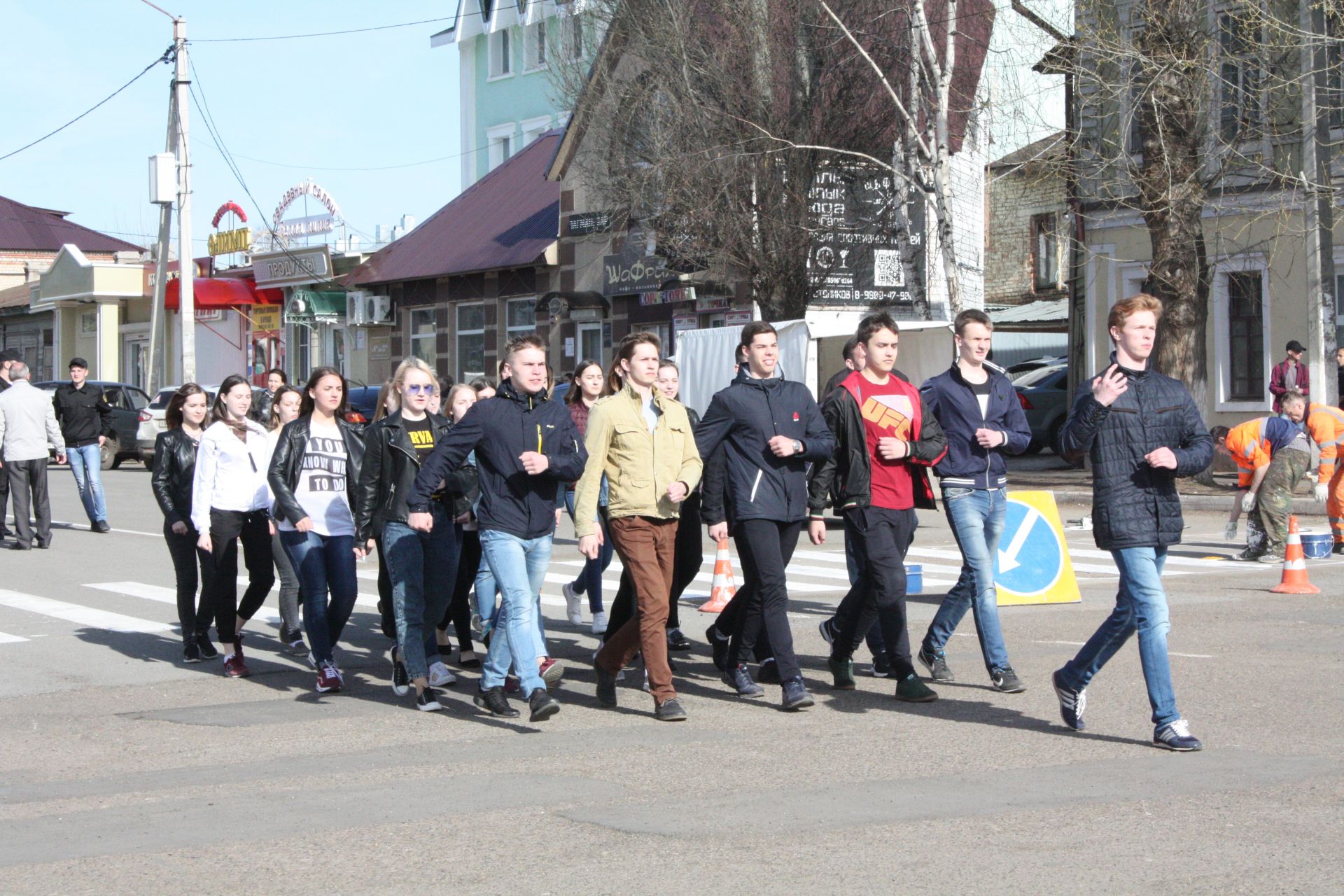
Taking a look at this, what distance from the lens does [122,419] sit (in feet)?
102

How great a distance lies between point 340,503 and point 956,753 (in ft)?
12.3

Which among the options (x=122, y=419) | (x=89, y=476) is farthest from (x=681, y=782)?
(x=122, y=419)

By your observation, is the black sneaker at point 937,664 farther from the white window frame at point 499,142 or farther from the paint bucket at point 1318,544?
the white window frame at point 499,142

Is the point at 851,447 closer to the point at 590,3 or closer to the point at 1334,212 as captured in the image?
the point at 1334,212

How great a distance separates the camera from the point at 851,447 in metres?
7.73

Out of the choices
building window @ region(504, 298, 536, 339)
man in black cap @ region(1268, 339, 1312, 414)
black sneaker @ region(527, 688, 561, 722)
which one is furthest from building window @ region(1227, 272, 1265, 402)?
black sneaker @ region(527, 688, 561, 722)

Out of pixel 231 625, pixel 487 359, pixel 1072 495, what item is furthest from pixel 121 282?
pixel 231 625

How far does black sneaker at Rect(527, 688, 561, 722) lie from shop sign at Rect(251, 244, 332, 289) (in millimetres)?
34974

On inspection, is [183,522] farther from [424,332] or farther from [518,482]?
[424,332]

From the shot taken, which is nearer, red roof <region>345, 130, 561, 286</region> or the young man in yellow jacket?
the young man in yellow jacket

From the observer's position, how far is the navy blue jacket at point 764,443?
7660mm

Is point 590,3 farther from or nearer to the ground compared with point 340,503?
farther from the ground

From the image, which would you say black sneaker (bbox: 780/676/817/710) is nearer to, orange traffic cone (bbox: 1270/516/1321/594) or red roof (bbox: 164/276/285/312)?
orange traffic cone (bbox: 1270/516/1321/594)

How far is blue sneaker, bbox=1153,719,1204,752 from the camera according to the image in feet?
21.4
